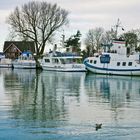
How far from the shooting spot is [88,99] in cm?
2530

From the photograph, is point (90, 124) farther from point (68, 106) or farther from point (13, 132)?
point (68, 106)

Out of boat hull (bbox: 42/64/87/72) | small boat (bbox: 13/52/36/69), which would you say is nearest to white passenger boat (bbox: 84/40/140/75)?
boat hull (bbox: 42/64/87/72)

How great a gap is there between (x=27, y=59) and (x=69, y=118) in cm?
7666

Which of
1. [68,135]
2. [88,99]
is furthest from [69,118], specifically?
[88,99]

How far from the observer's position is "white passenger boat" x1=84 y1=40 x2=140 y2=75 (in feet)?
195

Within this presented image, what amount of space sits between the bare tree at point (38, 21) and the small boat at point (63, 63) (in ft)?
32.7

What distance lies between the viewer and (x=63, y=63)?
2965 inches

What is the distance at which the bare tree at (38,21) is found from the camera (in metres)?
88.4

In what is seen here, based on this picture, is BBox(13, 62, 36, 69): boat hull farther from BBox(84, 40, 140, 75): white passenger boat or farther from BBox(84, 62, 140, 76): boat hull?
BBox(84, 40, 140, 75): white passenger boat

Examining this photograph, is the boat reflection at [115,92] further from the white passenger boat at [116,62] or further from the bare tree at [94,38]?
the bare tree at [94,38]

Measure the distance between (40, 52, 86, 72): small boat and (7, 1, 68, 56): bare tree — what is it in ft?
32.7

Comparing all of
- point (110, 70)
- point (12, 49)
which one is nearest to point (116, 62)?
point (110, 70)

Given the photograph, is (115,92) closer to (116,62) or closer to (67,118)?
(67,118)

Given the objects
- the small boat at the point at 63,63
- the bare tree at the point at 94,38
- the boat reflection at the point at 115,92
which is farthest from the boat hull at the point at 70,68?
the bare tree at the point at 94,38
